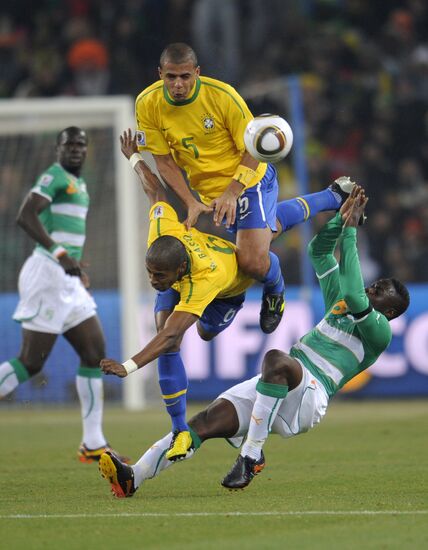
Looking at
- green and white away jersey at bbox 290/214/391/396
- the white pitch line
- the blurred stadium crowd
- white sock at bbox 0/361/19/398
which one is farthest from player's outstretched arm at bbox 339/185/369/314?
the blurred stadium crowd

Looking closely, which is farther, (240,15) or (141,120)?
(240,15)

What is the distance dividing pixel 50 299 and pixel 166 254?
3.43 metres

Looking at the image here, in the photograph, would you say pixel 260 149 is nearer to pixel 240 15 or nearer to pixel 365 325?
pixel 365 325

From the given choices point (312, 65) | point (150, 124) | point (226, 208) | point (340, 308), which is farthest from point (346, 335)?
point (312, 65)

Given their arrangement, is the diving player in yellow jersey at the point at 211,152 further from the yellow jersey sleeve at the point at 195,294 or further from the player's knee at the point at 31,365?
the player's knee at the point at 31,365

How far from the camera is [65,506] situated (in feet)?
24.1

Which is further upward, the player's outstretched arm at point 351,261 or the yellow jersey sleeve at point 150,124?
the yellow jersey sleeve at point 150,124

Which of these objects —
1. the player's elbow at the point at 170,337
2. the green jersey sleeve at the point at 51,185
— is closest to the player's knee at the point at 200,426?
the player's elbow at the point at 170,337

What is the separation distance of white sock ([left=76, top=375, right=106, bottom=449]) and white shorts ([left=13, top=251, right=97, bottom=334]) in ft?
1.63

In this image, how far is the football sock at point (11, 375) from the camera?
411 inches

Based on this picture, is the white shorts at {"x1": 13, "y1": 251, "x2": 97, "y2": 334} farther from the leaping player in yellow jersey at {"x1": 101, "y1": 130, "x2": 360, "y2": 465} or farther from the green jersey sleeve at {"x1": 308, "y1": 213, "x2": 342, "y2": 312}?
the green jersey sleeve at {"x1": 308, "y1": 213, "x2": 342, "y2": 312}

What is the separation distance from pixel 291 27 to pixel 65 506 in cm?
1355

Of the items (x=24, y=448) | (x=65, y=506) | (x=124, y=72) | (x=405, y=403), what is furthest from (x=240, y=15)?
(x=65, y=506)

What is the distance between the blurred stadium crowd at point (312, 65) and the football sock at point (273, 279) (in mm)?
7648
